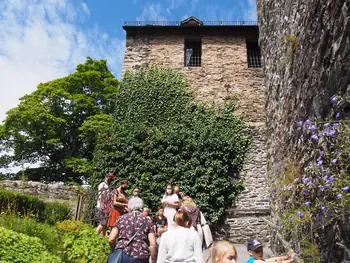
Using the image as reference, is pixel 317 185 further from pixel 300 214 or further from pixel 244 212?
pixel 244 212

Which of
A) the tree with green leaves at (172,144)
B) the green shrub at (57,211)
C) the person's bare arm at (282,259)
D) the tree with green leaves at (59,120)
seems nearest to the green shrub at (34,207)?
the green shrub at (57,211)

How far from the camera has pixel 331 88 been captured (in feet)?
9.60

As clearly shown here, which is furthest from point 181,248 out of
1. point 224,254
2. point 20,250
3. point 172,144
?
point 172,144

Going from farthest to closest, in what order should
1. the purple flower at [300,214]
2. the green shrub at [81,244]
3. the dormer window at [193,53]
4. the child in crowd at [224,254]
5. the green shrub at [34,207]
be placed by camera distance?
the dormer window at [193,53], the green shrub at [34,207], the green shrub at [81,244], the purple flower at [300,214], the child in crowd at [224,254]

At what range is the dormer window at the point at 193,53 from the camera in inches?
508

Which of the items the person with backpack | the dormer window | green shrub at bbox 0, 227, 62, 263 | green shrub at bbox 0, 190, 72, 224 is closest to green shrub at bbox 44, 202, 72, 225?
green shrub at bbox 0, 190, 72, 224

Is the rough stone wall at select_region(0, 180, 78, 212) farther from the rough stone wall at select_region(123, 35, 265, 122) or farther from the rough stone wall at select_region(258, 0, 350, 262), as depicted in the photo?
the rough stone wall at select_region(258, 0, 350, 262)

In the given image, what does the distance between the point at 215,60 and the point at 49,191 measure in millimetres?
8375

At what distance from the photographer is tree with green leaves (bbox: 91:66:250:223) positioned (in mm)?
9555

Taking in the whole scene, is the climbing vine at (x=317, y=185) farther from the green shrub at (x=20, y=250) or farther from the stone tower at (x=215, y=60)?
the stone tower at (x=215, y=60)

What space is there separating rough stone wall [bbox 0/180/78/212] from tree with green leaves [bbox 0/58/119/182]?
7.30m

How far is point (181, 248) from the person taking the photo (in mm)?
2975

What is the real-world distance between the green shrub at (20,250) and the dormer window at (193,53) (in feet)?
33.8

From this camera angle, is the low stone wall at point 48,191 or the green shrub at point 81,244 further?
the low stone wall at point 48,191
